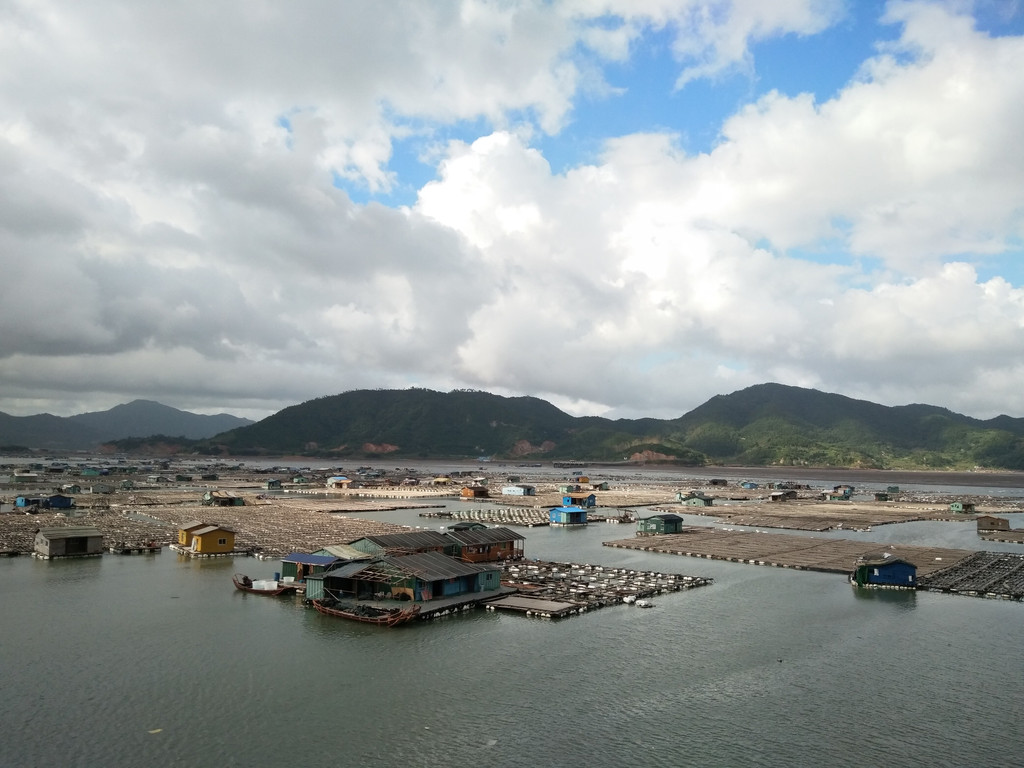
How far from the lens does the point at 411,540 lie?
3672 cm

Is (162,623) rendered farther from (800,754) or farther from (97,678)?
(800,754)

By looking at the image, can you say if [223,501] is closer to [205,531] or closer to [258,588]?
[205,531]

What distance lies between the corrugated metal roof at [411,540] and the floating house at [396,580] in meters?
2.88

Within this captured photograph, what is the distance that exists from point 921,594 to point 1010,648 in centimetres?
956

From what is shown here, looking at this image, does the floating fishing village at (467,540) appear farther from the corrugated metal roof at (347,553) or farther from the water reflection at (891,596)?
the water reflection at (891,596)

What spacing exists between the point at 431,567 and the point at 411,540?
5679 mm

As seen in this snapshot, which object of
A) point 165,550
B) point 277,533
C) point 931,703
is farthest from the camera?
point 277,533

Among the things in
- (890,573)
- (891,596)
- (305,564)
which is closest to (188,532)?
(305,564)

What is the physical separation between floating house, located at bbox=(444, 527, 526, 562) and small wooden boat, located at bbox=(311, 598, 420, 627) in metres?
10.8

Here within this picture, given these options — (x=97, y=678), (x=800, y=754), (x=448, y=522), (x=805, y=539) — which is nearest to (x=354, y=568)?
(x=97, y=678)

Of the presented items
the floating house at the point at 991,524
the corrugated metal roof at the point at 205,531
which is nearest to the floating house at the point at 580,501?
the floating house at the point at 991,524

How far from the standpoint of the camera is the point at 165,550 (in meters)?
45.4

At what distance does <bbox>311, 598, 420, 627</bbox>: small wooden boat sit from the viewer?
27578mm

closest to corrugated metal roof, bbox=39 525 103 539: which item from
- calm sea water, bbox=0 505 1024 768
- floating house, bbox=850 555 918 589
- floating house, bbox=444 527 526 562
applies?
calm sea water, bbox=0 505 1024 768
